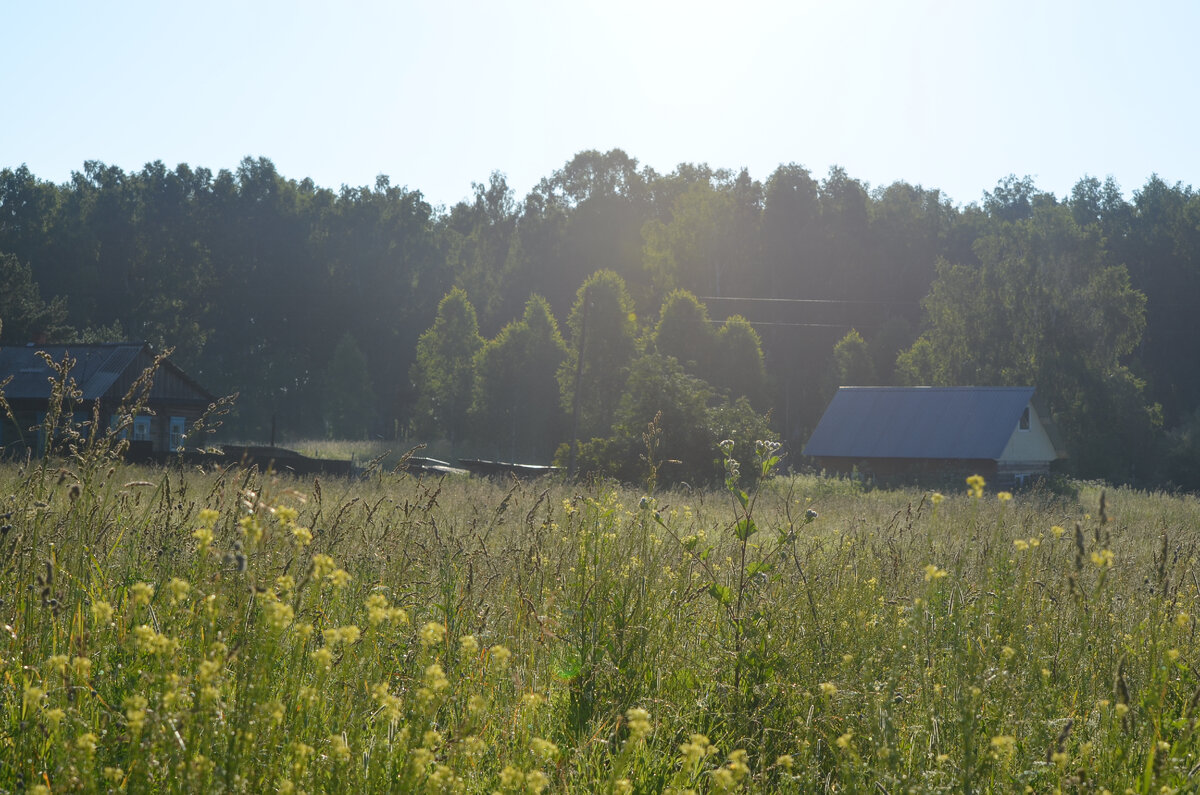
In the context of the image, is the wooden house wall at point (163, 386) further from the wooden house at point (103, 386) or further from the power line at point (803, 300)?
the power line at point (803, 300)

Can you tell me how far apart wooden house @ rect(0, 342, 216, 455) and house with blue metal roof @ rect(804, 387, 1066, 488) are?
23.1m

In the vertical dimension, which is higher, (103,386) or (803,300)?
(803,300)

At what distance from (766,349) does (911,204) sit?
16.0 metres

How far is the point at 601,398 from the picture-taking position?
41.2m

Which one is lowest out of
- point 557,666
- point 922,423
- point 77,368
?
point 557,666

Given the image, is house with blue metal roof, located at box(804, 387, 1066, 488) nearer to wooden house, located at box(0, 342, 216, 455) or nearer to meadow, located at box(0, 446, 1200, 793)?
wooden house, located at box(0, 342, 216, 455)

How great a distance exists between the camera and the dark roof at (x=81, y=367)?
3116 centimetres

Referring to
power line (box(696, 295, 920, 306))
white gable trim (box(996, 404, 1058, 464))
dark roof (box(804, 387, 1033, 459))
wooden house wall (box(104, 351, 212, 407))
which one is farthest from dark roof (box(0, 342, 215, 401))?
power line (box(696, 295, 920, 306))

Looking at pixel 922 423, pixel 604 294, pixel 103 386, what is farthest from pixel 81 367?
pixel 922 423

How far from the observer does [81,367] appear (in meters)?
30.7

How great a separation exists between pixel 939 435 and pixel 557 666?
1289 inches

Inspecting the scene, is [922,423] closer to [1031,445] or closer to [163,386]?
[1031,445]

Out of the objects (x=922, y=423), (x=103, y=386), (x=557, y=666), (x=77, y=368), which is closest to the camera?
(x=557, y=666)

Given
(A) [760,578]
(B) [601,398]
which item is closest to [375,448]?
(B) [601,398]
